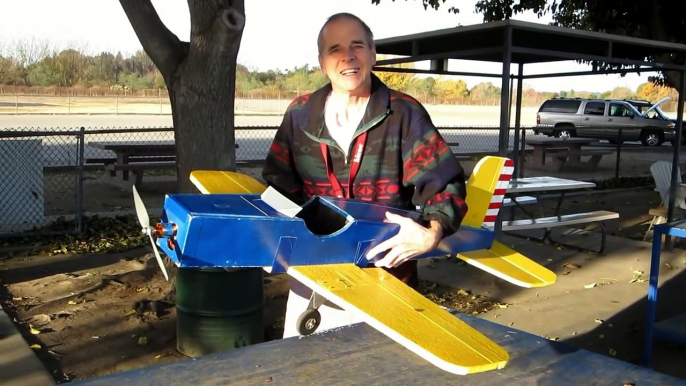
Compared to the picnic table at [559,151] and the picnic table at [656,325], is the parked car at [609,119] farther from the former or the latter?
the picnic table at [656,325]

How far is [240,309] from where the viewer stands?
12.7ft

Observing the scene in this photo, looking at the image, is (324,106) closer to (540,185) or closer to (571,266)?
(571,266)

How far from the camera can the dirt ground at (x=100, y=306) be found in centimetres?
405

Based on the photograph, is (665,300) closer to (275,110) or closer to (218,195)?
(218,195)

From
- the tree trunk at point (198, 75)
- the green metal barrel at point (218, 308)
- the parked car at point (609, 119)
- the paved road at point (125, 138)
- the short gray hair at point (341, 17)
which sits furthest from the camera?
the parked car at point (609, 119)

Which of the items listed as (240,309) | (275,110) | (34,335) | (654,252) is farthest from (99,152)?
(275,110)

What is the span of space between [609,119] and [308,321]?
25.2m

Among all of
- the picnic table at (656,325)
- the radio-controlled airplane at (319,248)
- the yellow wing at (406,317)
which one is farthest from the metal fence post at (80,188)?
the yellow wing at (406,317)

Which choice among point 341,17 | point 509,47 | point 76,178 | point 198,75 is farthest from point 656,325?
point 76,178

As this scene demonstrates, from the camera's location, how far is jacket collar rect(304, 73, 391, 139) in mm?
1964

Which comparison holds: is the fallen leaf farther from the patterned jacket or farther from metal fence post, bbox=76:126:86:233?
metal fence post, bbox=76:126:86:233

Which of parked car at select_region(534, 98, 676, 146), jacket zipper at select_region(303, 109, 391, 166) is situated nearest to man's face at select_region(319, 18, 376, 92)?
jacket zipper at select_region(303, 109, 391, 166)

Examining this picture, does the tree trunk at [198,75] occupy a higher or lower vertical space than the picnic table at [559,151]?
higher

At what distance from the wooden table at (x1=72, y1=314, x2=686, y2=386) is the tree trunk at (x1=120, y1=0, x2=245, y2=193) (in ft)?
9.68
